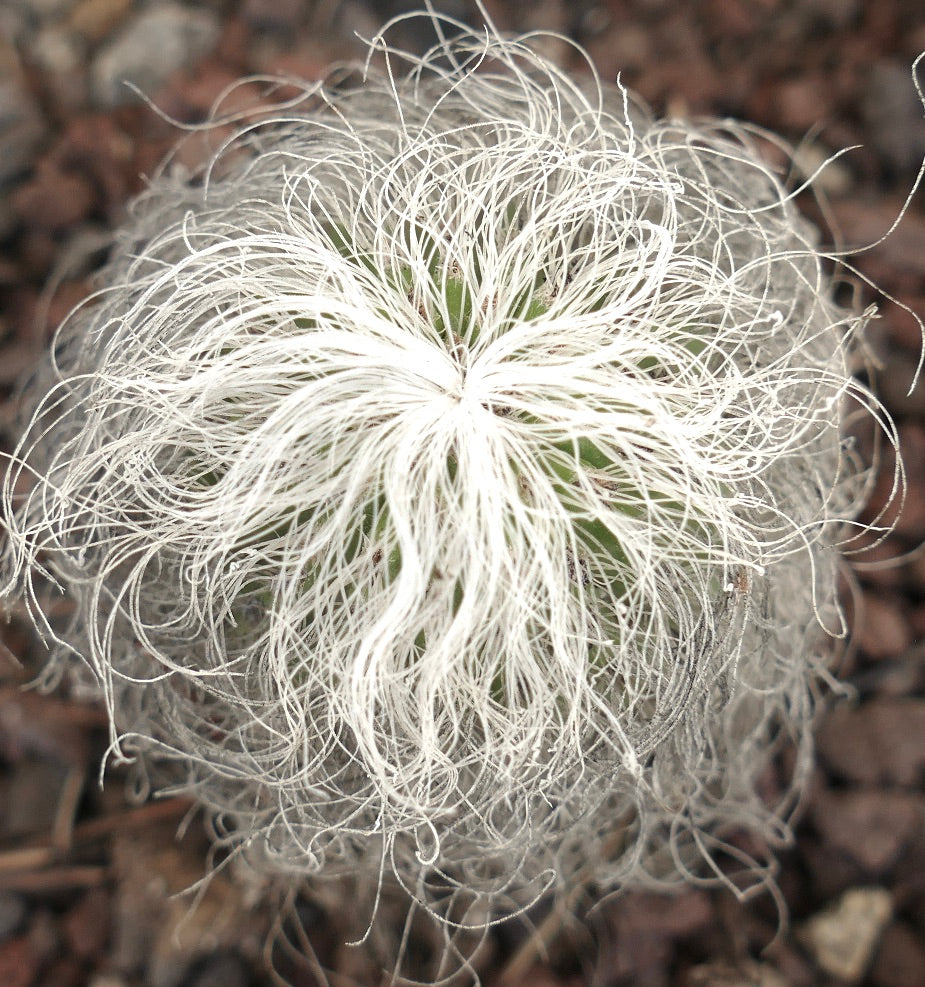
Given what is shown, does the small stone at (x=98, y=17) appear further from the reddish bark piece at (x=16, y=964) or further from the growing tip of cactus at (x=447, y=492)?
the reddish bark piece at (x=16, y=964)

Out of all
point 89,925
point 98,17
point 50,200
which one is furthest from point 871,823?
point 98,17

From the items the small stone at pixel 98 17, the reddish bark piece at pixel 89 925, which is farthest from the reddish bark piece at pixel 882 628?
the small stone at pixel 98 17

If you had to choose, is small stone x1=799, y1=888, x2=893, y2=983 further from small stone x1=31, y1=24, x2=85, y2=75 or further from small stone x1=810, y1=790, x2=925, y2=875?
small stone x1=31, y1=24, x2=85, y2=75

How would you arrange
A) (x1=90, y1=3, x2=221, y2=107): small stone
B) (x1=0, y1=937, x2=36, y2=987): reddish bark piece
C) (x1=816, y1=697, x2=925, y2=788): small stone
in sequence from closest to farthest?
(x1=0, y1=937, x2=36, y2=987): reddish bark piece
(x1=816, y1=697, x2=925, y2=788): small stone
(x1=90, y1=3, x2=221, y2=107): small stone

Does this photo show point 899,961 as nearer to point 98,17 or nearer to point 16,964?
point 16,964

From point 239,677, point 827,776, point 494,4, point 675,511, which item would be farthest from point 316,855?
point 494,4

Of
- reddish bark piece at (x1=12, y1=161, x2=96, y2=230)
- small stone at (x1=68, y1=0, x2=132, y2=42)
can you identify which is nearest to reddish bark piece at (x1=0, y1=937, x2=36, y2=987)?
reddish bark piece at (x1=12, y1=161, x2=96, y2=230)
